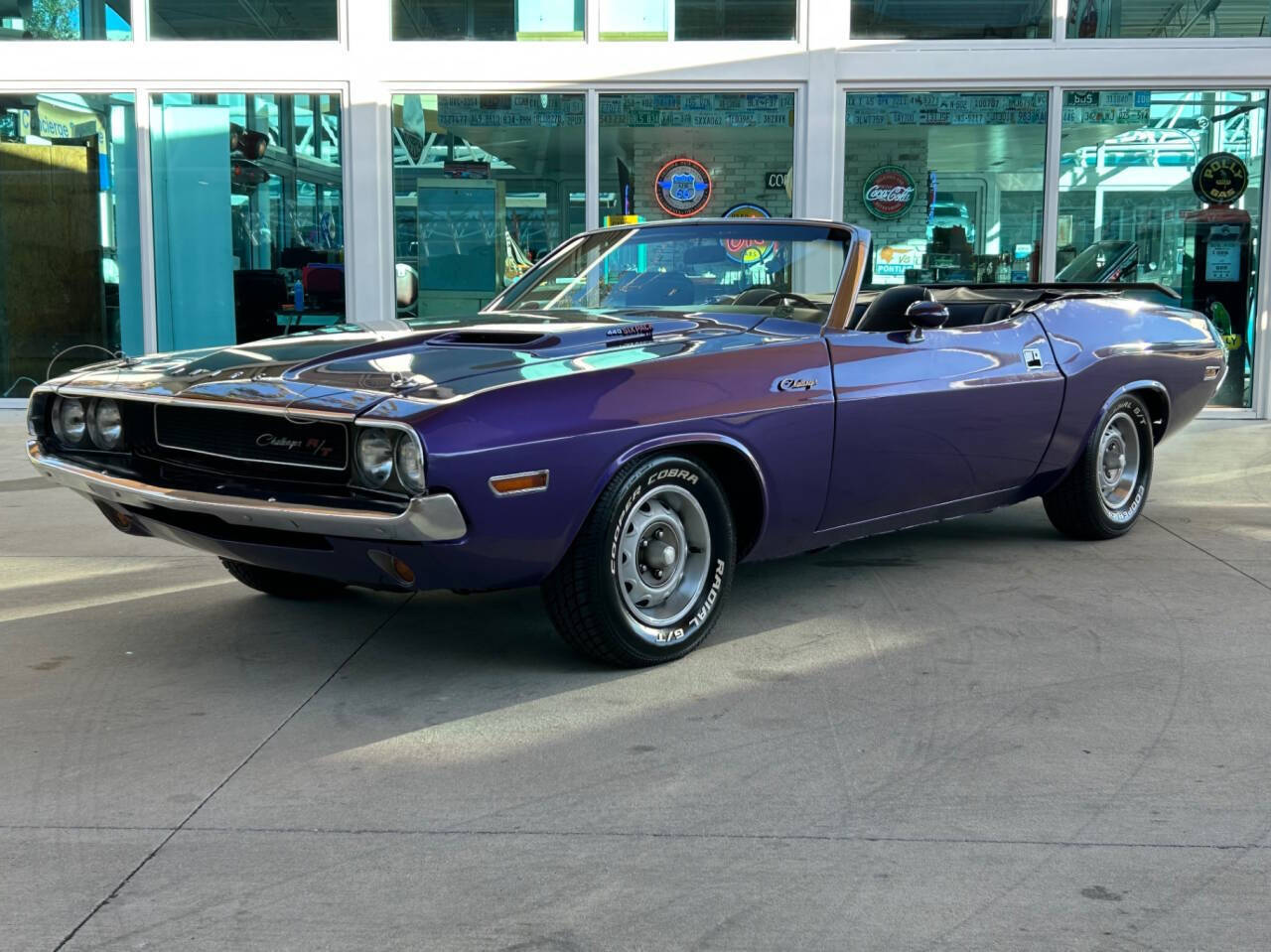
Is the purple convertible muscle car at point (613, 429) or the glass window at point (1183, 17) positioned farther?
the glass window at point (1183, 17)

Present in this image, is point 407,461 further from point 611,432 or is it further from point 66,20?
point 66,20

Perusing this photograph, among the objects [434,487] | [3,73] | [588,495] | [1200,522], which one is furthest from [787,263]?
[3,73]

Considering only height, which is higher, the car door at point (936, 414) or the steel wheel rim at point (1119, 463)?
the car door at point (936, 414)

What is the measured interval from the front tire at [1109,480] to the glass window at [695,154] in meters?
5.40

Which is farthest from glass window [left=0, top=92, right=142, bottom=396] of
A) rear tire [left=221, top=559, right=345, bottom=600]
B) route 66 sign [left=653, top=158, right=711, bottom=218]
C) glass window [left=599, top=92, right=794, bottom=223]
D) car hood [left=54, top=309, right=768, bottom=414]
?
car hood [left=54, top=309, right=768, bottom=414]

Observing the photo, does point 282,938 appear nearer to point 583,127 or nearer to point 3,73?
point 583,127

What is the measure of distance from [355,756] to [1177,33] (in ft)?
32.2

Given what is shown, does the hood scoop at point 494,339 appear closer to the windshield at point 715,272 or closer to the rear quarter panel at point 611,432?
the rear quarter panel at point 611,432

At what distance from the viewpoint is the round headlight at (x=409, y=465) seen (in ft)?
11.5

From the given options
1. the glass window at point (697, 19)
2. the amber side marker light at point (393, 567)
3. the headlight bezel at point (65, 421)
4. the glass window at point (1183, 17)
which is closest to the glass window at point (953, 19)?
the glass window at point (1183, 17)

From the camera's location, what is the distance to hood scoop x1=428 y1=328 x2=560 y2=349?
422 centimetres

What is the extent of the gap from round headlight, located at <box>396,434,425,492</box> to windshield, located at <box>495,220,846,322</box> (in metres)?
1.67

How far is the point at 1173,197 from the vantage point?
11.1m

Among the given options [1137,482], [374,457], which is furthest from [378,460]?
[1137,482]
